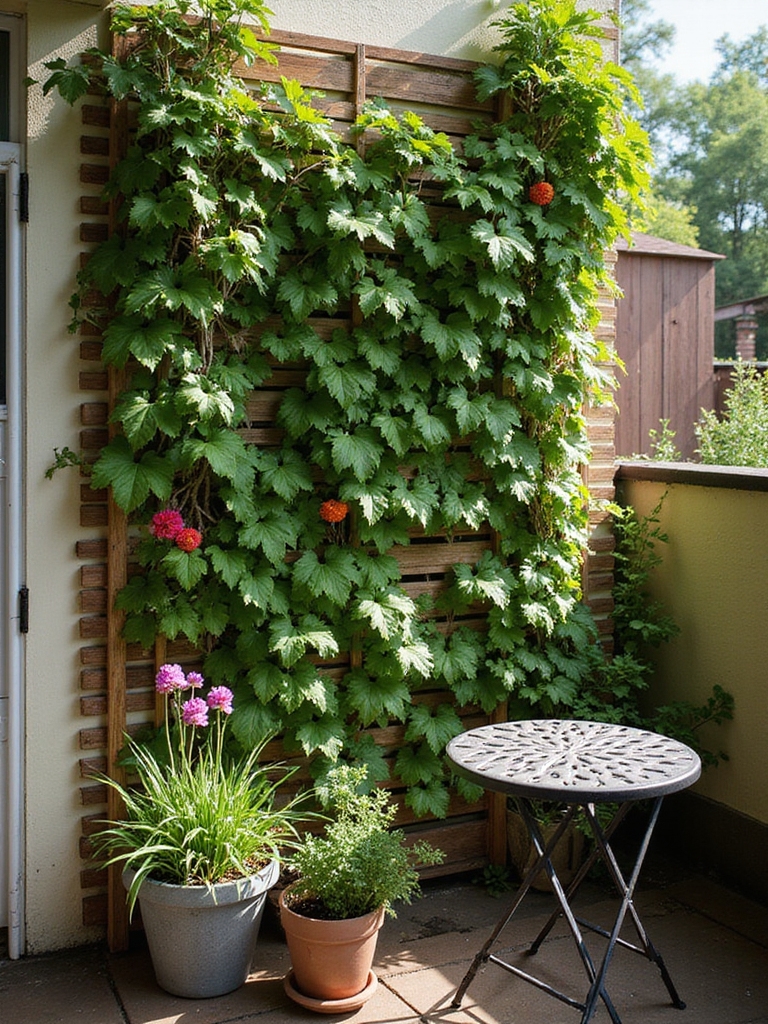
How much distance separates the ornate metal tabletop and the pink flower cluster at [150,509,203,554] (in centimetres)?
95

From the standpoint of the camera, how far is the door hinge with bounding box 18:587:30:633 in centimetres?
305

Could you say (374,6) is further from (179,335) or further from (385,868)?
(385,868)

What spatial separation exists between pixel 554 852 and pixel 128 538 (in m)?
1.82

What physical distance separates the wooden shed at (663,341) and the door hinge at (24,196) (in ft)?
11.1

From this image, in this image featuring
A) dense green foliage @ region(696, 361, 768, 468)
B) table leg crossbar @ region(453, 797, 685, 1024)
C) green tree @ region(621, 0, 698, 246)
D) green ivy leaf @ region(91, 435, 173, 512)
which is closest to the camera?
table leg crossbar @ region(453, 797, 685, 1024)

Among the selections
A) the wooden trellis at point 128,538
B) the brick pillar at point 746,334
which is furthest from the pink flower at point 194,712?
the brick pillar at point 746,334

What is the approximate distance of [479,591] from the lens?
3514 millimetres

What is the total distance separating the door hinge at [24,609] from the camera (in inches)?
120

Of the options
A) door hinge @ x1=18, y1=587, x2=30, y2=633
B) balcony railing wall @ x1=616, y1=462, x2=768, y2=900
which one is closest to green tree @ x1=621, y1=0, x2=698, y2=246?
balcony railing wall @ x1=616, y1=462, x2=768, y2=900

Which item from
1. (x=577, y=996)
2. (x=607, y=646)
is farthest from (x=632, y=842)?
(x=577, y=996)

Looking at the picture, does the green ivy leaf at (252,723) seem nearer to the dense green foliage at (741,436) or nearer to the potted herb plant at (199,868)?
the potted herb plant at (199,868)

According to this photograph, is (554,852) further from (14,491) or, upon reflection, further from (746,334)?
(746,334)

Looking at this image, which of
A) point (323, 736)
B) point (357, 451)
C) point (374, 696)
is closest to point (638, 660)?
point (374, 696)

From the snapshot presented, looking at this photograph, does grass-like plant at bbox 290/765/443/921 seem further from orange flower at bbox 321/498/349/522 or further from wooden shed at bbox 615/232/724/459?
wooden shed at bbox 615/232/724/459
